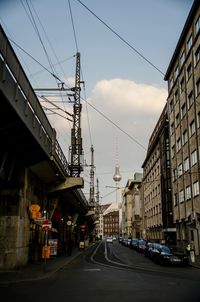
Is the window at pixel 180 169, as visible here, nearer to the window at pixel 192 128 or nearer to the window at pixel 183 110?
the window at pixel 192 128

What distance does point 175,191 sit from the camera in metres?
49.8

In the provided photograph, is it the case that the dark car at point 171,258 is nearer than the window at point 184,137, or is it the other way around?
the dark car at point 171,258

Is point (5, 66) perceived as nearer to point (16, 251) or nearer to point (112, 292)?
point (112, 292)

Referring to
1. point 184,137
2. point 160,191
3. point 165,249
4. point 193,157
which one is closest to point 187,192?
point 193,157

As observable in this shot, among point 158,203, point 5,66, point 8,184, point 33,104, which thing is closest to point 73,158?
point 8,184

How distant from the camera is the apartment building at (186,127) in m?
38.7

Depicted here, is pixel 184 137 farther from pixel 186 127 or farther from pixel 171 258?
pixel 171 258

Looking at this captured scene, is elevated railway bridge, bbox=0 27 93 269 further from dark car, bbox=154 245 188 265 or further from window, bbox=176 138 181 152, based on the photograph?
window, bbox=176 138 181 152

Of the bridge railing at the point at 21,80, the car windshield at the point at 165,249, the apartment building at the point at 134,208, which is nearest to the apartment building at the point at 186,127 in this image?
the car windshield at the point at 165,249

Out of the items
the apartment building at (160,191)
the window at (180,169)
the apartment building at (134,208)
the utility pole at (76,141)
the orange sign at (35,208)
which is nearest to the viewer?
the orange sign at (35,208)

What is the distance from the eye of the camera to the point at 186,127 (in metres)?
43.0

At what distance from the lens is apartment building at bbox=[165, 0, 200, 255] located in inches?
1522

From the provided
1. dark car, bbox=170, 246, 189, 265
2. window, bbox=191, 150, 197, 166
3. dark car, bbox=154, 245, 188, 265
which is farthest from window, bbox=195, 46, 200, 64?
dark car, bbox=154, 245, 188, 265

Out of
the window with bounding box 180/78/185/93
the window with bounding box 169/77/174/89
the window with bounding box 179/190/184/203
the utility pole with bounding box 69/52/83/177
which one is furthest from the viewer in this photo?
the window with bounding box 169/77/174/89
